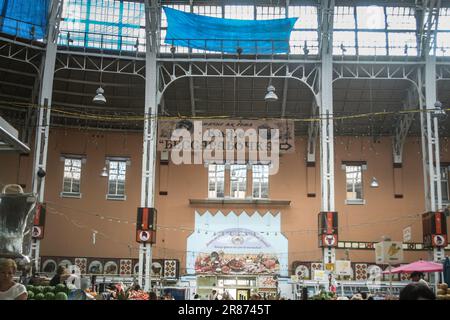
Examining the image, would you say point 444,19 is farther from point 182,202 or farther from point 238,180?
point 182,202

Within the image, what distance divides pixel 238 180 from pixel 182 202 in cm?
289

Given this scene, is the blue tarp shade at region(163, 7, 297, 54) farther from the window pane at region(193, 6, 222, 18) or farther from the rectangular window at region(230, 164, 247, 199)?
the rectangular window at region(230, 164, 247, 199)

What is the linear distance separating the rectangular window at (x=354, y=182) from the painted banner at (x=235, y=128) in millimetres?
6082

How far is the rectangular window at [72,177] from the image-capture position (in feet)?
90.8

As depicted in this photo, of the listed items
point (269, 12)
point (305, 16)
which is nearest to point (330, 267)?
point (305, 16)

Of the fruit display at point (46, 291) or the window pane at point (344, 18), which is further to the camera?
the window pane at point (344, 18)

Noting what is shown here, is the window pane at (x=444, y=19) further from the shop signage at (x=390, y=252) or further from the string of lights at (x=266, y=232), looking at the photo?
the shop signage at (x=390, y=252)

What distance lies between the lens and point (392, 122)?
2783 centimetres

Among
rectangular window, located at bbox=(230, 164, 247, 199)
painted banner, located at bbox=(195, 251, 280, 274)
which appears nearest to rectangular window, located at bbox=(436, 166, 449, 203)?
painted banner, located at bbox=(195, 251, 280, 274)

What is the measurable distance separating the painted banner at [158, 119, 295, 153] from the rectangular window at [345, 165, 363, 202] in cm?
608

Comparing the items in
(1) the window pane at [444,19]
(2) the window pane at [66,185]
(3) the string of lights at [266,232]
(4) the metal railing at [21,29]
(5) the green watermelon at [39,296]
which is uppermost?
(1) the window pane at [444,19]

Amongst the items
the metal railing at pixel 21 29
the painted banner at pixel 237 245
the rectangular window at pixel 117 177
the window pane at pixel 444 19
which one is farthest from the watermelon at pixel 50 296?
the window pane at pixel 444 19

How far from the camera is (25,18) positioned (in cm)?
2298
